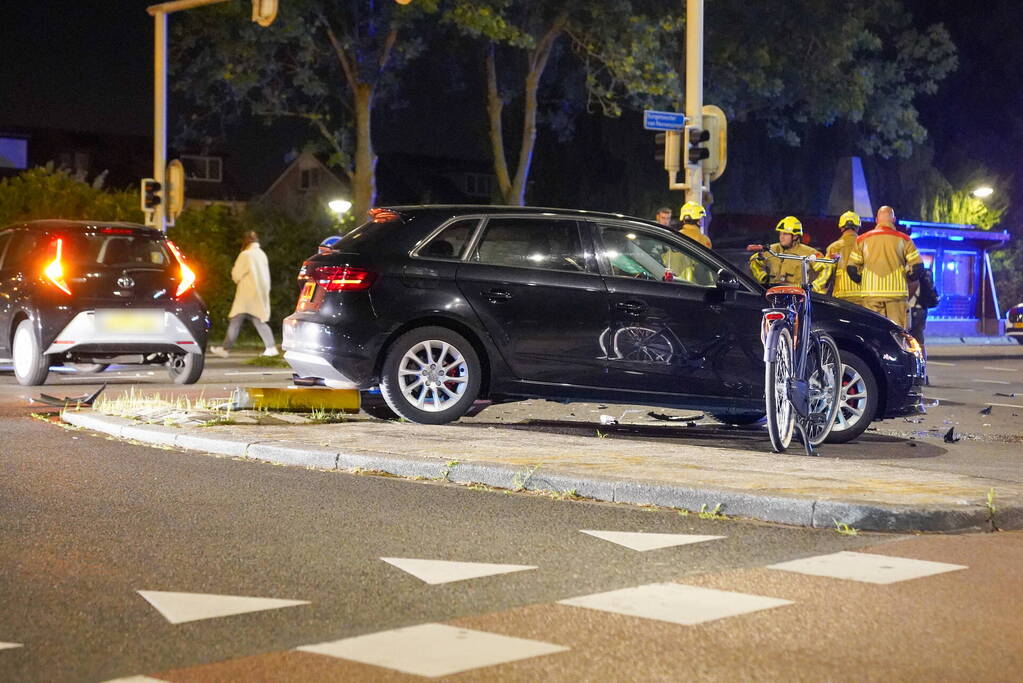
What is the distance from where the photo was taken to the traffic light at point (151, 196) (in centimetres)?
2477

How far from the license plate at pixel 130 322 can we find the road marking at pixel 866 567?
10120 mm

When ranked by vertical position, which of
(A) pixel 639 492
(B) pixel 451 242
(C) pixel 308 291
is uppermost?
(B) pixel 451 242

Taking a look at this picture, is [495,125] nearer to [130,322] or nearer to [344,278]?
[130,322]

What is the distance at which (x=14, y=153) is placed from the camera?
7494cm

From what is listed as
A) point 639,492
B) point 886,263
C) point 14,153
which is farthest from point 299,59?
point 14,153

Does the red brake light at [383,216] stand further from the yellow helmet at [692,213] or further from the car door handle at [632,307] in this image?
the yellow helmet at [692,213]

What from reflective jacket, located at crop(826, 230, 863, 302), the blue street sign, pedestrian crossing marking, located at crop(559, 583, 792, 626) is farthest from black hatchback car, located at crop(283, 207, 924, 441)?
the blue street sign

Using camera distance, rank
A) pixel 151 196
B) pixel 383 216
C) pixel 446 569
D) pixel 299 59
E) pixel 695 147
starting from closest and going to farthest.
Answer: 1. pixel 446 569
2. pixel 383 216
3. pixel 695 147
4. pixel 151 196
5. pixel 299 59

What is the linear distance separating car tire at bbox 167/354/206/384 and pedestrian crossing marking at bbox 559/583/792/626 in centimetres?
1088

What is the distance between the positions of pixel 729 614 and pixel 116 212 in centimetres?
2238

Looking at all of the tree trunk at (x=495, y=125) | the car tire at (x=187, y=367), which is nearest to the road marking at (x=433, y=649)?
the car tire at (x=187, y=367)

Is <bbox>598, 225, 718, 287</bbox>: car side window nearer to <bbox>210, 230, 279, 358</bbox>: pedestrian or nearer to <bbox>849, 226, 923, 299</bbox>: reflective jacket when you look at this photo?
<bbox>849, 226, 923, 299</bbox>: reflective jacket

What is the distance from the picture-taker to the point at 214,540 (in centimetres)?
679

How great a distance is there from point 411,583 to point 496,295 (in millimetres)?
5364
